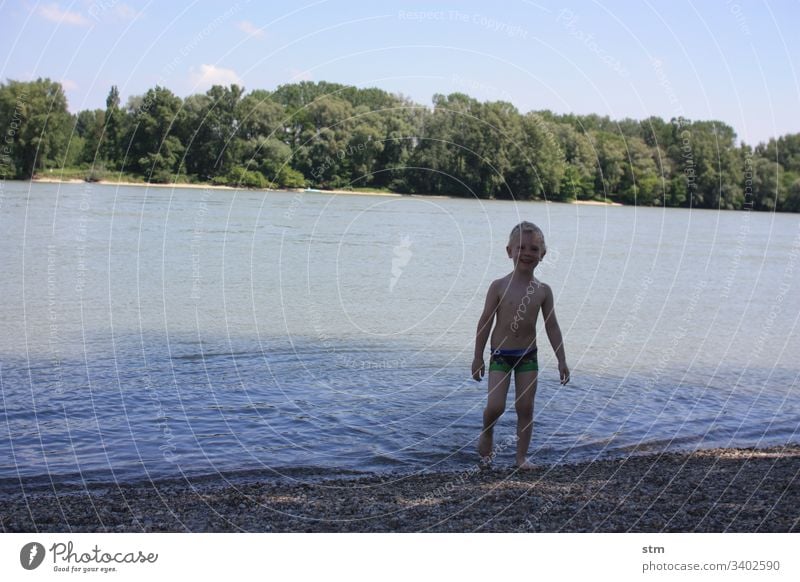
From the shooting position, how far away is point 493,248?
4734 centimetres

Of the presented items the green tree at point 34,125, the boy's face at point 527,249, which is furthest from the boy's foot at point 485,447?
the green tree at point 34,125

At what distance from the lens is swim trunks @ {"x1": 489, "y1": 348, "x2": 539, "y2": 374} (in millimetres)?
9953

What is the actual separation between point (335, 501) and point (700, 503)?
3.54 m

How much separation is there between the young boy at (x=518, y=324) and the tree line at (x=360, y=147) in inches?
509

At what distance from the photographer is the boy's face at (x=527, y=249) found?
942cm

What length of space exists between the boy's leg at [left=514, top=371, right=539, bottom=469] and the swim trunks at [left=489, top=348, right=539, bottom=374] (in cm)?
7

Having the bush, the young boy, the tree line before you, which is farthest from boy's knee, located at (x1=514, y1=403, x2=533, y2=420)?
the bush

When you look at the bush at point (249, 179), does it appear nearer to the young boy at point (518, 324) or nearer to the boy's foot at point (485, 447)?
the boy's foot at point (485, 447)

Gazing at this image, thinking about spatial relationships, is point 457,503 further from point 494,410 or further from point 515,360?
point 515,360

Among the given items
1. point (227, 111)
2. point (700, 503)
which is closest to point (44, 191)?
point (227, 111)

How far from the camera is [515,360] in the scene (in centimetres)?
998

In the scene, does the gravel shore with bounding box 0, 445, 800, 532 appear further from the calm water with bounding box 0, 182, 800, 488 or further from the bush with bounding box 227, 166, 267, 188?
the bush with bounding box 227, 166, 267, 188

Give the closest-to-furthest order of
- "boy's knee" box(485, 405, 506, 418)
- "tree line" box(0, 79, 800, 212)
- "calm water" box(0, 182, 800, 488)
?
"boy's knee" box(485, 405, 506, 418)
"calm water" box(0, 182, 800, 488)
"tree line" box(0, 79, 800, 212)

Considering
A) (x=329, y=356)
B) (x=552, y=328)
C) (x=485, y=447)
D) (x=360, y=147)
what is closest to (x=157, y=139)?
(x=360, y=147)
